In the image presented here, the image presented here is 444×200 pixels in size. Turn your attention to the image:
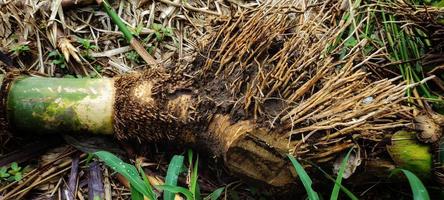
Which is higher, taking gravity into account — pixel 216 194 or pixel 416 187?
pixel 416 187

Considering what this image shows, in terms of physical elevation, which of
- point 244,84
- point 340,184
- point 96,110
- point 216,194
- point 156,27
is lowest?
point 216,194

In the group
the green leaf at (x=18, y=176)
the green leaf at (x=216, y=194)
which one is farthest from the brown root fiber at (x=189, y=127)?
the green leaf at (x=18, y=176)

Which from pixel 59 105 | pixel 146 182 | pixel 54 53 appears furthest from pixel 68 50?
pixel 146 182

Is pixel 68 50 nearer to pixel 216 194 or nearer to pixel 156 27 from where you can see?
pixel 156 27

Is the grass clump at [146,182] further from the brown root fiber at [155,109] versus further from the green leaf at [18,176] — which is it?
the green leaf at [18,176]

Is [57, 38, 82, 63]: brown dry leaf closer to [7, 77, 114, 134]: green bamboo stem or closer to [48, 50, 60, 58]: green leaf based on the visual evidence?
[48, 50, 60, 58]: green leaf

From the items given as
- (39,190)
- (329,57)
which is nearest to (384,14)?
(329,57)
